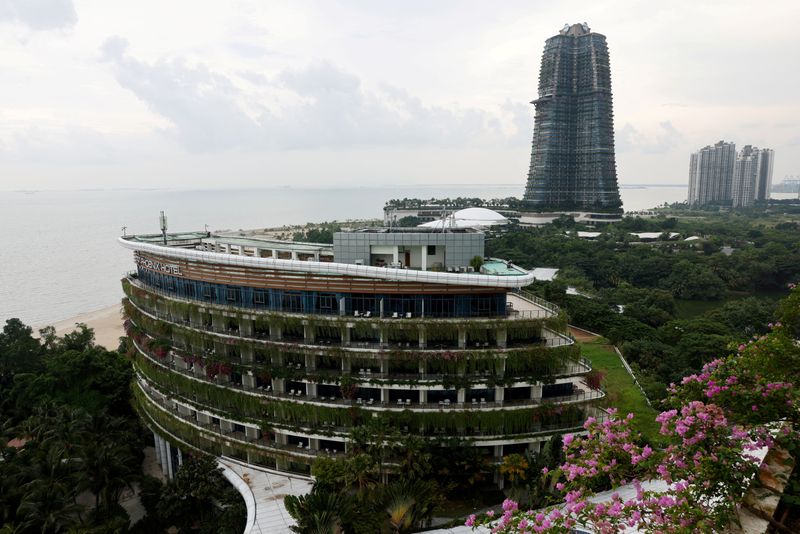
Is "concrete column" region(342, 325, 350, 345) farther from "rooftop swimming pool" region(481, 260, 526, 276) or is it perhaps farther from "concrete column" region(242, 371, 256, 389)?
"rooftop swimming pool" region(481, 260, 526, 276)

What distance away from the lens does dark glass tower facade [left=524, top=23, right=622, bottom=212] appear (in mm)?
159250

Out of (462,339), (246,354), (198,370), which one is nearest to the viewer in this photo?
(462,339)

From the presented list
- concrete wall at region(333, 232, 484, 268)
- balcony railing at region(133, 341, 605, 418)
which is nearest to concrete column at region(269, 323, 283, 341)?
balcony railing at region(133, 341, 605, 418)

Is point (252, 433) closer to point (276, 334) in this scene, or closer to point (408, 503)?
point (276, 334)

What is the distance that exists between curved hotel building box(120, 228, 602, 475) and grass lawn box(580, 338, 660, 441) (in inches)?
300

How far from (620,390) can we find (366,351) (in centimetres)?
2764

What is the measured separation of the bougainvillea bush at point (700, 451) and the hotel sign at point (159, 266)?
30.0 meters

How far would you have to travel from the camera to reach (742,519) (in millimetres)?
12094

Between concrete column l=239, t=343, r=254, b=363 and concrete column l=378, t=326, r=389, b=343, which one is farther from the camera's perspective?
concrete column l=239, t=343, r=254, b=363

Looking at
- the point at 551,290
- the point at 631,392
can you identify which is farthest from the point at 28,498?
the point at 551,290

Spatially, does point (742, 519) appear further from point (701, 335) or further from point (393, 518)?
point (701, 335)

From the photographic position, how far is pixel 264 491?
31.2 meters

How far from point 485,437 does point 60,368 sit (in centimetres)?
4008

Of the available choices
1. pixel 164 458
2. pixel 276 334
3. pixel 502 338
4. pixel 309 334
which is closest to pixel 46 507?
pixel 164 458
